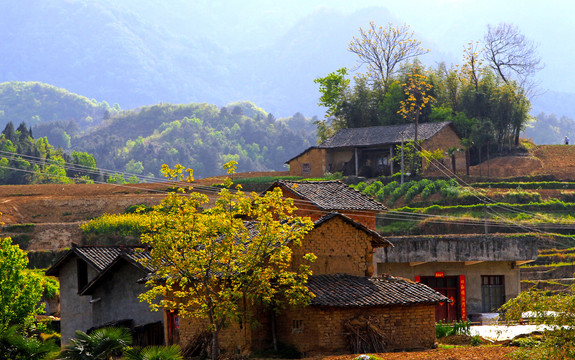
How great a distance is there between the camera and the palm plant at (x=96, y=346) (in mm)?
25141

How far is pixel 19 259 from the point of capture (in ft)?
122

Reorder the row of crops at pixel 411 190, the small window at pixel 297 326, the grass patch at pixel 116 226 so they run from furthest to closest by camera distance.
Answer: the row of crops at pixel 411 190, the grass patch at pixel 116 226, the small window at pixel 297 326

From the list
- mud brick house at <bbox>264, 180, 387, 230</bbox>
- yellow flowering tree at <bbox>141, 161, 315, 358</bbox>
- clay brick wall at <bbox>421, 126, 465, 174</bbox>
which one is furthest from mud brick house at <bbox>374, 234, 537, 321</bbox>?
clay brick wall at <bbox>421, 126, 465, 174</bbox>

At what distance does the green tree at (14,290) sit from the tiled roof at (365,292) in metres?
12.8

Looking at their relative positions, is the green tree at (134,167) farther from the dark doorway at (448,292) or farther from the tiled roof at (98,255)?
the tiled roof at (98,255)

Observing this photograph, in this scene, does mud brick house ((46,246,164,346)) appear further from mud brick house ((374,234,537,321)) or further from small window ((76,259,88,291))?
mud brick house ((374,234,537,321))

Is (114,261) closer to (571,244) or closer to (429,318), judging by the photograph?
(429,318)

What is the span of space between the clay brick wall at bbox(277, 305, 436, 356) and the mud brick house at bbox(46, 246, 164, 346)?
8.23 meters

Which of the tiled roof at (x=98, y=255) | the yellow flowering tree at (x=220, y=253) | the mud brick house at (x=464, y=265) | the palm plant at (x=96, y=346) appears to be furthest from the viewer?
the mud brick house at (x=464, y=265)

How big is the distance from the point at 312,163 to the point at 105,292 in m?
41.1

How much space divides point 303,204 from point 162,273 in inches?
581

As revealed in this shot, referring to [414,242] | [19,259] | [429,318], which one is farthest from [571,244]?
[19,259]

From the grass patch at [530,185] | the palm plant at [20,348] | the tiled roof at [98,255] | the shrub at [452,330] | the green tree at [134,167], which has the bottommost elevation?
the shrub at [452,330]

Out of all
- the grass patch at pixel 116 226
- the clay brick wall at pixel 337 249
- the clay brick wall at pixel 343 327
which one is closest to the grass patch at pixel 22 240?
the grass patch at pixel 116 226
